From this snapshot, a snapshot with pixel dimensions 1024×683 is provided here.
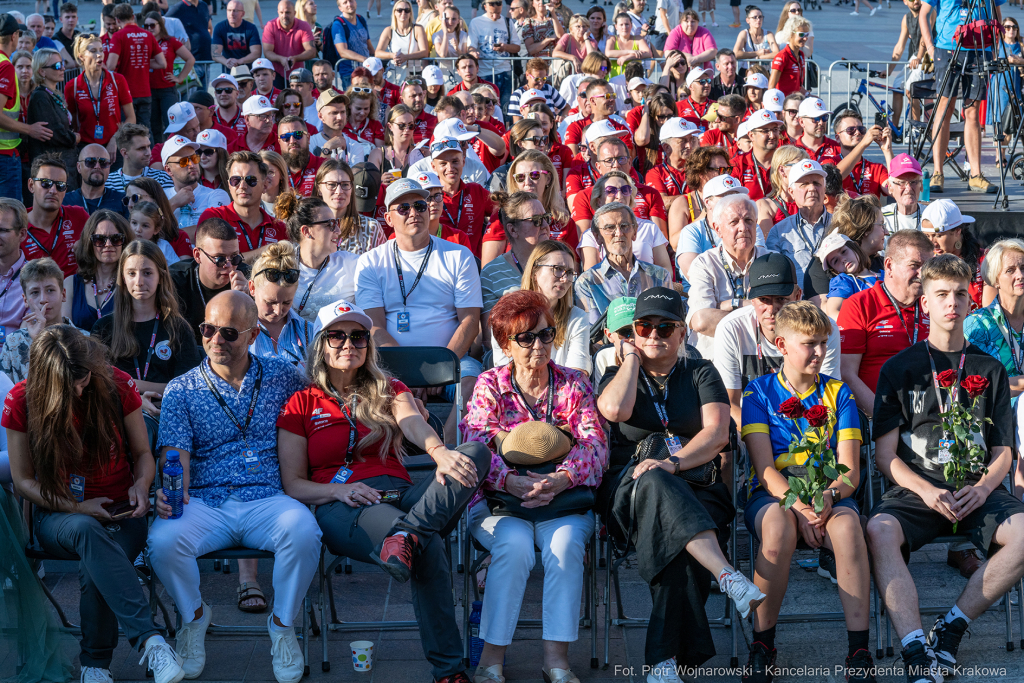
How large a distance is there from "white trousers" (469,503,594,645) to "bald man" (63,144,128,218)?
4502 mm

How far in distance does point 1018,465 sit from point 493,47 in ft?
31.9

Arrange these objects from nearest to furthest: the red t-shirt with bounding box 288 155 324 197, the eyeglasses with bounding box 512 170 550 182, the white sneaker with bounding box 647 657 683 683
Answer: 1. the white sneaker with bounding box 647 657 683 683
2. the eyeglasses with bounding box 512 170 550 182
3. the red t-shirt with bounding box 288 155 324 197

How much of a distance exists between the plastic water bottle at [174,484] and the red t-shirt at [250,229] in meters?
2.80

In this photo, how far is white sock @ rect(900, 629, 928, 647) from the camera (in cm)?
402

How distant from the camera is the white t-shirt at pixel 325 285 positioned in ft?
19.8

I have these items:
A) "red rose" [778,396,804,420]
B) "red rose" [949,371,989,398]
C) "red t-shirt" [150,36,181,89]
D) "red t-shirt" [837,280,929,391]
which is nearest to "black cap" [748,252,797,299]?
"red t-shirt" [837,280,929,391]

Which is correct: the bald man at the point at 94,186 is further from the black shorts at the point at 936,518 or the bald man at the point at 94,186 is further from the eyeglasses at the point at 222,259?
the black shorts at the point at 936,518

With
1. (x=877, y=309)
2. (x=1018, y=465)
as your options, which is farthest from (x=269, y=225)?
(x=1018, y=465)

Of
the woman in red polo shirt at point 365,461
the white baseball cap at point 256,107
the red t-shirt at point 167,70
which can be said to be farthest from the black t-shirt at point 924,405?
the red t-shirt at point 167,70

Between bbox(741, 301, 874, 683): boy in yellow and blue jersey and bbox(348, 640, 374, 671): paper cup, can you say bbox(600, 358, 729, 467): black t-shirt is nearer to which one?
bbox(741, 301, 874, 683): boy in yellow and blue jersey

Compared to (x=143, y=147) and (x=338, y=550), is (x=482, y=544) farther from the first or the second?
(x=143, y=147)

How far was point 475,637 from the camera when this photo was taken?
428 centimetres

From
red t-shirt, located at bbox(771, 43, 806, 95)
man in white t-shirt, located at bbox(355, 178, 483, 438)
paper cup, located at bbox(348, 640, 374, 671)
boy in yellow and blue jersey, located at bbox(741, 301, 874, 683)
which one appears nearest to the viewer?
boy in yellow and blue jersey, located at bbox(741, 301, 874, 683)

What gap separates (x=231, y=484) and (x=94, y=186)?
3838mm
